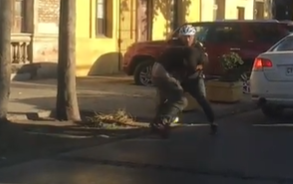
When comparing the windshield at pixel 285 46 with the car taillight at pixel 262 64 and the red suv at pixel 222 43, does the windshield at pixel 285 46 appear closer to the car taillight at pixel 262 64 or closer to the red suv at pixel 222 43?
the car taillight at pixel 262 64

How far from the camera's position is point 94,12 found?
78.3 ft

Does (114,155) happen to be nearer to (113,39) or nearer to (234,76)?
(234,76)

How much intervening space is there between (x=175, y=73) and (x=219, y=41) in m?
8.29

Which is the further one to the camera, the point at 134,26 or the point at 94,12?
the point at 134,26

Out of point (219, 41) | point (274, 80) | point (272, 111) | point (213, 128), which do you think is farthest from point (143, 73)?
point (213, 128)

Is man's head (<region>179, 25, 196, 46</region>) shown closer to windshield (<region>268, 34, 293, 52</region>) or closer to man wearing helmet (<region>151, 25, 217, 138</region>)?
man wearing helmet (<region>151, 25, 217, 138</region>)

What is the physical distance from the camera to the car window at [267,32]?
19.3 metres

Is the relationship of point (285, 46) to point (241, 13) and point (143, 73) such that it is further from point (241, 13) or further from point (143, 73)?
point (241, 13)

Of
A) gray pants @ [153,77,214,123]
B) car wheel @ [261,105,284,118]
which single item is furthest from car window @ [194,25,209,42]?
gray pants @ [153,77,214,123]

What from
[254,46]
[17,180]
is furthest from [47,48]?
[17,180]

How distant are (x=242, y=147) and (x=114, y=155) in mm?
1872

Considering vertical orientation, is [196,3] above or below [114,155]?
above

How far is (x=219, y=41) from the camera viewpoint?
1997cm

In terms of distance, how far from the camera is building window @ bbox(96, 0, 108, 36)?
79.9 feet
